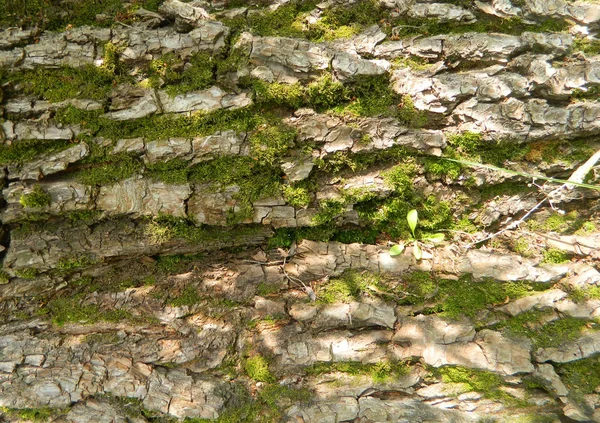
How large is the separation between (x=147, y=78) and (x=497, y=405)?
4.69 meters

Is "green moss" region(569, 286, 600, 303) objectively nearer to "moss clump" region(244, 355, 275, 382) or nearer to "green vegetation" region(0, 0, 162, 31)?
"moss clump" region(244, 355, 275, 382)

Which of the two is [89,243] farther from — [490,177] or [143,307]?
[490,177]

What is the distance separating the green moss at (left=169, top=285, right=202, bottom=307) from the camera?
13.0 ft

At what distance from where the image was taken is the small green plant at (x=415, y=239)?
406 cm

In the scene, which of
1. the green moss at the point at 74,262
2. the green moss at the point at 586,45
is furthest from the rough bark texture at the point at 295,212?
the green moss at the point at 586,45

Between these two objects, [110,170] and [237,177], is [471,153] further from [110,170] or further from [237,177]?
[110,170]

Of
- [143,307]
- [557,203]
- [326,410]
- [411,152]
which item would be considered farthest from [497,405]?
[143,307]

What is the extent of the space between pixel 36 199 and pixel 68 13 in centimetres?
191

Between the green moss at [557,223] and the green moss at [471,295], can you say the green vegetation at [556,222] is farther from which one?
the green moss at [471,295]

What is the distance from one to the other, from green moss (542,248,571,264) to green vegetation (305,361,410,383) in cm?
187

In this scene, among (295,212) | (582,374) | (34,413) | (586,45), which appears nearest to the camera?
(34,413)

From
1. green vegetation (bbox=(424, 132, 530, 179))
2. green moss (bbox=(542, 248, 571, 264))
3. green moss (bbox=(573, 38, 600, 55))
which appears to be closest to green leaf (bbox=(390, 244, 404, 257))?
green vegetation (bbox=(424, 132, 530, 179))

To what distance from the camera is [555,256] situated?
4094 mm

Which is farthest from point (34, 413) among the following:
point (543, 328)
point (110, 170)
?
point (543, 328)
